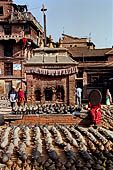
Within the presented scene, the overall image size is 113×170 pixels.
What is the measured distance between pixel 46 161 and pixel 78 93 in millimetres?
15458

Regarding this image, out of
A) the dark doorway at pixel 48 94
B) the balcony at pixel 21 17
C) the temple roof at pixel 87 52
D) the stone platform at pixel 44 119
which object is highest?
the balcony at pixel 21 17

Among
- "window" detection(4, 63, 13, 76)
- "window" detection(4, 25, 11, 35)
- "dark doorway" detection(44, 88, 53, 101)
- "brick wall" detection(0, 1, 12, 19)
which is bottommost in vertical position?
"dark doorway" detection(44, 88, 53, 101)

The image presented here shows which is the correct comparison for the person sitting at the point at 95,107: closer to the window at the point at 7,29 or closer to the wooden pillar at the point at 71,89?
the wooden pillar at the point at 71,89

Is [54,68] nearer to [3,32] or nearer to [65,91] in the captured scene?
[65,91]

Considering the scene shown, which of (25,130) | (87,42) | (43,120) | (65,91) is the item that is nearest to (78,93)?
(65,91)

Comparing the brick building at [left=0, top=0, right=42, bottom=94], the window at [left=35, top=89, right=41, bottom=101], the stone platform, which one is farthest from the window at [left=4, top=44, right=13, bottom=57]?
the stone platform

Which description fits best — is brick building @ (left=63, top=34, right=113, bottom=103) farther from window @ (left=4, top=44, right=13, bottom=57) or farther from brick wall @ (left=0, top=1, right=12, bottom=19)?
brick wall @ (left=0, top=1, right=12, bottom=19)

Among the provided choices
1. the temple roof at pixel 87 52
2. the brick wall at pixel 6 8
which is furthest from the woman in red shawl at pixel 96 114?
the brick wall at pixel 6 8

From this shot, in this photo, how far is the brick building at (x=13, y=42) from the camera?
3900 cm

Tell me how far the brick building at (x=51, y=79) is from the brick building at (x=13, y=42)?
22.5 meters

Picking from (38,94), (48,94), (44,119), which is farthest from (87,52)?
(44,119)

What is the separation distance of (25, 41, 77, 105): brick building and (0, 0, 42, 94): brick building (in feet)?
73.9

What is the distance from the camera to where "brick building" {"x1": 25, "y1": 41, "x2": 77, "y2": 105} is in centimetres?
1611

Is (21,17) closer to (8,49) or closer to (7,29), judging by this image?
(7,29)
